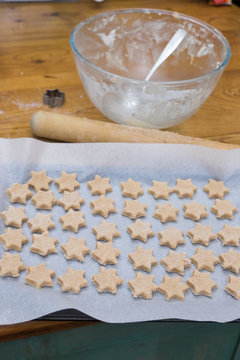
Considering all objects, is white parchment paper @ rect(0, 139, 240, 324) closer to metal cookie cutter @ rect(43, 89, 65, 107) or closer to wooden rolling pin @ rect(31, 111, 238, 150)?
wooden rolling pin @ rect(31, 111, 238, 150)

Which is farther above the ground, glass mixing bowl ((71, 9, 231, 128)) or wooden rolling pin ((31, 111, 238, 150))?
glass mixing bowl ((71, 9, 231, 128))

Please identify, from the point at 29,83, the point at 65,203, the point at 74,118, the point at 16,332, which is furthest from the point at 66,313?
the point at 29,83

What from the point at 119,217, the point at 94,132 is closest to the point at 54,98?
the point at 94,132

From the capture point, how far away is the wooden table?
1.25m

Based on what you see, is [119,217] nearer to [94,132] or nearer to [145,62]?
[94,132]

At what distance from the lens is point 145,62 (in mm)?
1344

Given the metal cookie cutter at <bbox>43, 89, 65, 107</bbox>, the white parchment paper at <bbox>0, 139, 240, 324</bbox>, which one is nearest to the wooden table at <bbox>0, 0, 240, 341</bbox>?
the metal cookie cutter at <bbox>43, 89, 65, 107</bbox>

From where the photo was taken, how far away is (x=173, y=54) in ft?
4.33

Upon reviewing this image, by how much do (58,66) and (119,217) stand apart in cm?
69

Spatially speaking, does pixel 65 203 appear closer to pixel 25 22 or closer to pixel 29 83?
pixel 29 83

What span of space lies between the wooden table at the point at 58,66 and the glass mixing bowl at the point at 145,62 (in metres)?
0.12

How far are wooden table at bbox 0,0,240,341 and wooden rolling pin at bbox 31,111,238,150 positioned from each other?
0.23ft

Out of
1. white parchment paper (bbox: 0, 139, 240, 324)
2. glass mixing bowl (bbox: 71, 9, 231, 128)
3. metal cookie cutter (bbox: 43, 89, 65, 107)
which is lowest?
white parchment paper (bbox: 0, 139, 240, 324)

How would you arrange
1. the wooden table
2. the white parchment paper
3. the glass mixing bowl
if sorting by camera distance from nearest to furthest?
the white parchment paper
the glass mixing bowl
the wooden table
